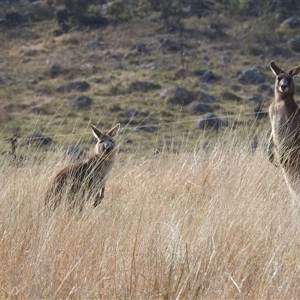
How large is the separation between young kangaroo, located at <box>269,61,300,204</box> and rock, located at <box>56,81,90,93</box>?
103 feet

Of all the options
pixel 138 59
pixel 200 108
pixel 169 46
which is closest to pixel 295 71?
pixel 200 108

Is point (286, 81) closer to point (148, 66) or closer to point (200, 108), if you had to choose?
point (200, 108)

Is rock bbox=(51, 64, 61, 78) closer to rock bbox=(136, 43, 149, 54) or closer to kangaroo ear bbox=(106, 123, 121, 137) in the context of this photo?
rock bbox=(136, 43, 149, 54)

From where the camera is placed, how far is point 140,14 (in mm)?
49219

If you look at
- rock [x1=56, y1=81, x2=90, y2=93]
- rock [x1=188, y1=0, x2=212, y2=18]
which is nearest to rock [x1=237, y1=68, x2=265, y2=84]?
rock [x1=56, y1=81, x2=90, y2=93]

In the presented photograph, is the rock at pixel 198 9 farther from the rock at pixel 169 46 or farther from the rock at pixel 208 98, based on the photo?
the rock at pixel 208 98

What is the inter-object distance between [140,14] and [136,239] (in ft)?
149

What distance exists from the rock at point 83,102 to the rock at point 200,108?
15.4ft

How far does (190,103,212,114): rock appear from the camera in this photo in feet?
108

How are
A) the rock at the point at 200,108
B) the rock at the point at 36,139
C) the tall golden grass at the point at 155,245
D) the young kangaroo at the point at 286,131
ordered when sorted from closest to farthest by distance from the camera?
the tall golden grass at the point at 155,245 → the young kangaroo at the point at 286,131 → the rock at the point at 36,139 → the rock at the point at 200,108

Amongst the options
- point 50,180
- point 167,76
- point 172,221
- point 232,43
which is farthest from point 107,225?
point 232,43

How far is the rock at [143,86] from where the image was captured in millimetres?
38156

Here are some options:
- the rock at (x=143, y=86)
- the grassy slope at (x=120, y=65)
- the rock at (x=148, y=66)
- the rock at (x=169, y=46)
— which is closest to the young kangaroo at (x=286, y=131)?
the grassy slope at (x=120, y=65)

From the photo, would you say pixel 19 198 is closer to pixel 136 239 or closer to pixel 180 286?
pixel 136 239
